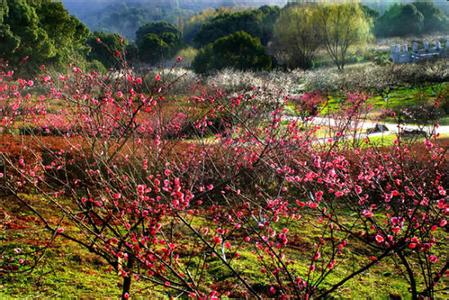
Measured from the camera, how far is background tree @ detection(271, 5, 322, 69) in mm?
31703

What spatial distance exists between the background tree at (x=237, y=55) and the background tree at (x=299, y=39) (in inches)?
198

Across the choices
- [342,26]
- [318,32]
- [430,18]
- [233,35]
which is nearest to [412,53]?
[342,26]

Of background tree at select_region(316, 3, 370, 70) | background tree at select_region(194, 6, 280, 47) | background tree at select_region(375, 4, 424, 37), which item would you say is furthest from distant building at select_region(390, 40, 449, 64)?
background tree at select_region(375, 4, 424, 37)

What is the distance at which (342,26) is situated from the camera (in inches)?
1212

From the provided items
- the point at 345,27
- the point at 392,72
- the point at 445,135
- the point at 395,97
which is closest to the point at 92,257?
the point at 445,135

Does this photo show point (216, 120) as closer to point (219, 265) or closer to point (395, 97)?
point (219, 265)

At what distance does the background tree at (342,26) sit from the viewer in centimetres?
3062

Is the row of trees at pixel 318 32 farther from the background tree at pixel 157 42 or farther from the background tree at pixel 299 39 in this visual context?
the background tree at pixel 157 42

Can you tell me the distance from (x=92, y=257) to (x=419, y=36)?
143 ft

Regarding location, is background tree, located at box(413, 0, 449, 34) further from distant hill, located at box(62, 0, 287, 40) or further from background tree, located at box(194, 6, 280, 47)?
distant hill, located at box(62, 0, 287, 40)

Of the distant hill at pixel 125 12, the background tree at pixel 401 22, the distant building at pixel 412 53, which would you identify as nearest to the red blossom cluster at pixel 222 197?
the distant building at pixel 412 53

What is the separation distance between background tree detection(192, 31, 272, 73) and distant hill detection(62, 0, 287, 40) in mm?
29770

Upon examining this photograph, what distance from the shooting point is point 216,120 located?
12664 millimetres

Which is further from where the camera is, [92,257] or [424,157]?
[424,157]
